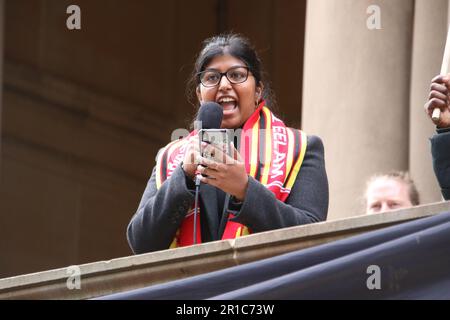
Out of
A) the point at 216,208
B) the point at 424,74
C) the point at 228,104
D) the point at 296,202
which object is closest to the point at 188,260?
the point at 216,208

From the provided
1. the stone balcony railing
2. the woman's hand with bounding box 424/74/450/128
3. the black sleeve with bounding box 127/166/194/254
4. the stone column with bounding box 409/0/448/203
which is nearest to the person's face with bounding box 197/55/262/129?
the black sleeve with bounding box 127/166/194/254

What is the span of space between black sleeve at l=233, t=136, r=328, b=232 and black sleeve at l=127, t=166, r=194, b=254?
0.83 feet

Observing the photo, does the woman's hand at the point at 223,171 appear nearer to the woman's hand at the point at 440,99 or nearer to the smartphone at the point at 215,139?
the smartphone at the point at 215,139

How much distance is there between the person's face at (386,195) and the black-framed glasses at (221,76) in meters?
1.48

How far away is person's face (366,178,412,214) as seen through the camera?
9.08 m

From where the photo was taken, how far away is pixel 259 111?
7.95 meters

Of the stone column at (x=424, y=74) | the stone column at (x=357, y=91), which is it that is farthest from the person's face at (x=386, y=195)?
the stone column at (x=424, y=74)

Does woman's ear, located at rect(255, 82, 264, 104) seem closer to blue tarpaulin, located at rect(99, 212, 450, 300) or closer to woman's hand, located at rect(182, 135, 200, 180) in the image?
woman's hand, located at rect(182, 135, 200, 180)

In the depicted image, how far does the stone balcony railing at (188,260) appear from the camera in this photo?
6582 mm

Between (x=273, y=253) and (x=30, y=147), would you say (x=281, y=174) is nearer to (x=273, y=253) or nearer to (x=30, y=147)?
(x=273, y=253)

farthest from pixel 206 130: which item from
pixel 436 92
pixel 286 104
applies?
pixel 286 104

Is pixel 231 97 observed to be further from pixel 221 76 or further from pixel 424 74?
pixel 424 74

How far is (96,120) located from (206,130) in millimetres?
13077

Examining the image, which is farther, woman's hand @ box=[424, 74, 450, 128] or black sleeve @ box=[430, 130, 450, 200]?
woman's hand @ box=[424, 74, 450, 128]
